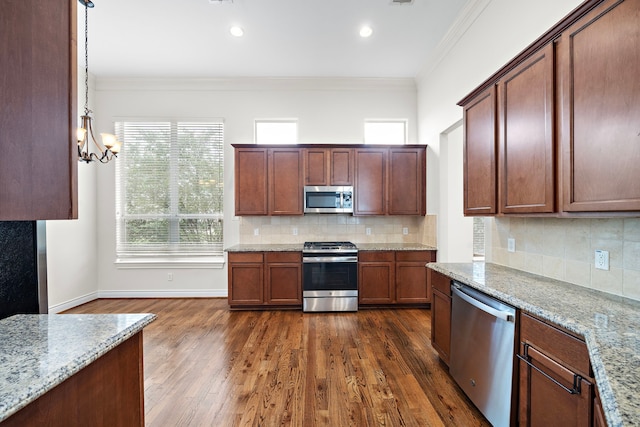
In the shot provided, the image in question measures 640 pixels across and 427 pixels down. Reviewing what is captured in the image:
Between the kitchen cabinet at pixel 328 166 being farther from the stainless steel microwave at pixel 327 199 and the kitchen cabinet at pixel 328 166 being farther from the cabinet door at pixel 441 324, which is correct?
the cabinet door at pixel 441 324

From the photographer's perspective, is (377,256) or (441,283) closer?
(441,283)

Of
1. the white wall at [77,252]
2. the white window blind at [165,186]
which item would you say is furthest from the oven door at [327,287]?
the white wall at [77,252]

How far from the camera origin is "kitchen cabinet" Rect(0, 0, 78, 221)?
31.0 inches

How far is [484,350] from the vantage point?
1.91 meters

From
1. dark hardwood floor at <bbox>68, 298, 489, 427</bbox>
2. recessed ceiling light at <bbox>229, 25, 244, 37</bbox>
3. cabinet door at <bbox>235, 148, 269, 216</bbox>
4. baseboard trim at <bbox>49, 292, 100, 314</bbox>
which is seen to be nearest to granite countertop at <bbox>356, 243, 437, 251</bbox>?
dark hardwood floor at <bbox>68, 298, 489, 427</bbox>

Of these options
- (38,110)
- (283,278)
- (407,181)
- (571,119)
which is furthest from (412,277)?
(38,110)

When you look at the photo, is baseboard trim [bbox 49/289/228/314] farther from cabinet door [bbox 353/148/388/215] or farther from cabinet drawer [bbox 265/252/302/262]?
cabinet door [bbox 353/148/388/215]

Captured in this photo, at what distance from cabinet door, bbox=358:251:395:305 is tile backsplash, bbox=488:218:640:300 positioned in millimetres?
1717

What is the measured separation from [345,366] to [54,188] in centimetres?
246

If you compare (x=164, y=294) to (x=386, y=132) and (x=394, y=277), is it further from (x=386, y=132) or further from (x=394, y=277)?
(x=386, y=132)

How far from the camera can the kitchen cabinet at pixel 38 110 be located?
2.58ft

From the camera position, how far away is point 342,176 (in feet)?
14.6

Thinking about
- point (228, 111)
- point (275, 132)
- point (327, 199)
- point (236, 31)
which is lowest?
point (327, 199)

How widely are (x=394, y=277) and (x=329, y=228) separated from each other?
4.15 feet
